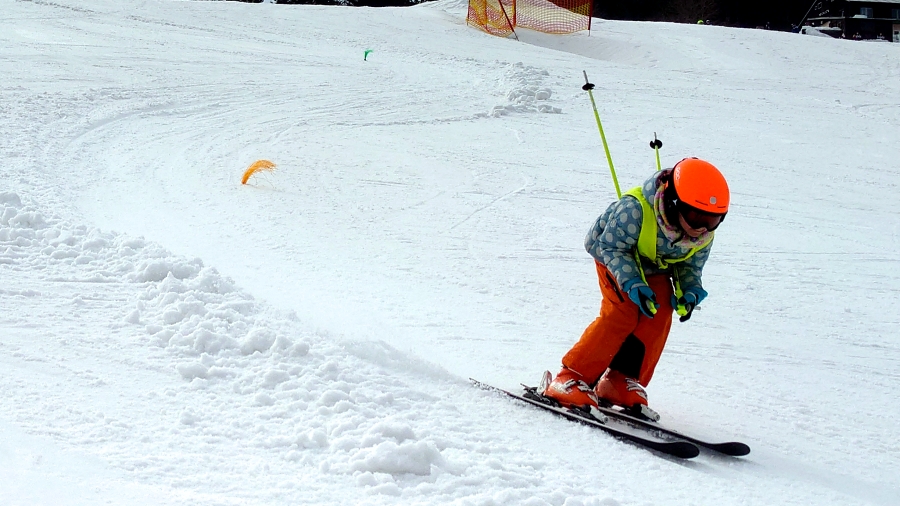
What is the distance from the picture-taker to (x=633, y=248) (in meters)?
3.92

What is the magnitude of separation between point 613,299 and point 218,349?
1807 millimetres

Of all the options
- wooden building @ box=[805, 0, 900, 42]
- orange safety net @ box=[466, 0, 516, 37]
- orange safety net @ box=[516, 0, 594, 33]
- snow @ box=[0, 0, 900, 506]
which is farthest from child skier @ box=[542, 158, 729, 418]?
wooden building @ box=[805, 0, 900, 42]

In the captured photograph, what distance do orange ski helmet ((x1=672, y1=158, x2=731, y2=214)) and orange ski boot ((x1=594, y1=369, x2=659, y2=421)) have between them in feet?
3.05

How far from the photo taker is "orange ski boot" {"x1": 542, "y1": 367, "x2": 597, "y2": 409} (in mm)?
3982

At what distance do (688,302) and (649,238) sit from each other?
0.33 meters

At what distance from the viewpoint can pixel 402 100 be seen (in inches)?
564

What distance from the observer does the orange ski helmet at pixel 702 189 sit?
141 inches

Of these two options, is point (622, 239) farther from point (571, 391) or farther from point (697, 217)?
point (571, 391)

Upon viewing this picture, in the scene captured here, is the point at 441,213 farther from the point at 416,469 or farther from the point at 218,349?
the point at 416,469

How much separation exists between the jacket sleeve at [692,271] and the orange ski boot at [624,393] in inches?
20.1

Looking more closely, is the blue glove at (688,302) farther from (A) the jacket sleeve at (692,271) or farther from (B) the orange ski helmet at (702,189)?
(B) the orange ski helmet at (702,189)

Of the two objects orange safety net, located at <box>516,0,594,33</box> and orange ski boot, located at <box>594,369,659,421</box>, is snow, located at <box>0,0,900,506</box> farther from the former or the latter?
orange safety net, located at <box>516,0,594,33</box>

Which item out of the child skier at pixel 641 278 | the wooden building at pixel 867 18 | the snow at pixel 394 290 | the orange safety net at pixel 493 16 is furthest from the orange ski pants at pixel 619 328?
the wooden building at pixel 867 18

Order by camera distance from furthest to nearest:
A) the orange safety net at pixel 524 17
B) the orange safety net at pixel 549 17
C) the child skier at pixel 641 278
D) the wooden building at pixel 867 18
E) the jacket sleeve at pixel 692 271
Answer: the wooden building at pixel 867 18
the orange safety net at pixel 549 17
the orange safety net at pixel 524 17
the jacket sleeve at pixel 692 271
the child skier at pixel 641 278
